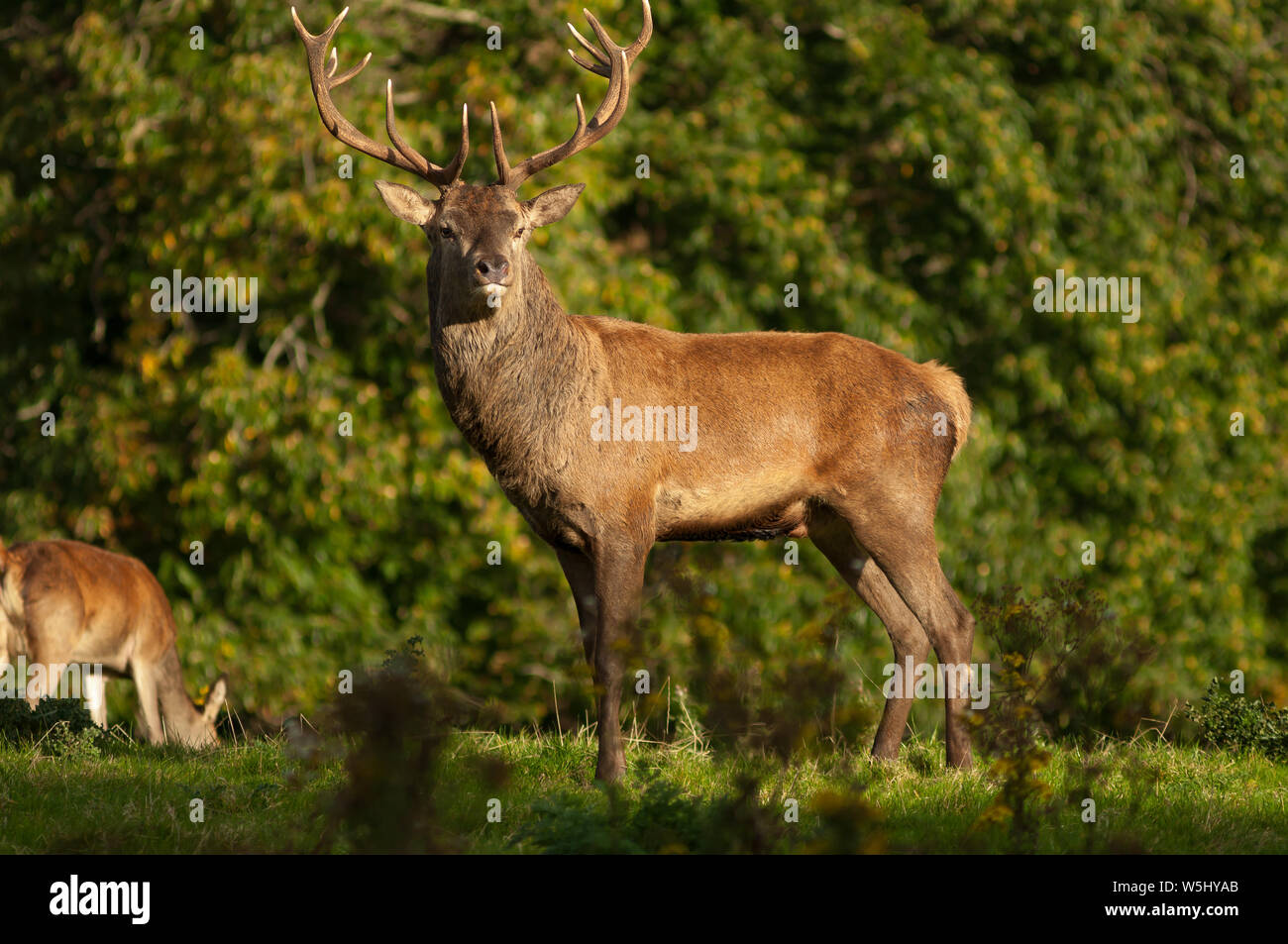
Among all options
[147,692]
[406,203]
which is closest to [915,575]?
[406,203]

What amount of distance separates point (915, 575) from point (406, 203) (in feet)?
8.94

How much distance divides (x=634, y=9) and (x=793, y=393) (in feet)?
23.6

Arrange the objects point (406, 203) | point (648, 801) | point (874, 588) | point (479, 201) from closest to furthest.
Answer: point (648, 801)
point (479, 201)
point (406, 203)
point (874, 588)

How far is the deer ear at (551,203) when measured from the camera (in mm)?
6371

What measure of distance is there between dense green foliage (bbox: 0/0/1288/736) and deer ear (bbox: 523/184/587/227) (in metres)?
4.10

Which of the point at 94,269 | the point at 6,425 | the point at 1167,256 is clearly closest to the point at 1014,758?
the point at 1167,256

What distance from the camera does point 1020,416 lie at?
42.0 feet

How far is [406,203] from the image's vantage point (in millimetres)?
6230

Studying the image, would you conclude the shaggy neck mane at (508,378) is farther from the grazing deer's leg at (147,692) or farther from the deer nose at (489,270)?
the grazing deer's leg at (147,692)

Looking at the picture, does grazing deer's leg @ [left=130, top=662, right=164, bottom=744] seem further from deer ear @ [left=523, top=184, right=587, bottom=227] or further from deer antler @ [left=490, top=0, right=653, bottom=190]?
deer ear @ [left=523, top=184, right=587, bottom=227]

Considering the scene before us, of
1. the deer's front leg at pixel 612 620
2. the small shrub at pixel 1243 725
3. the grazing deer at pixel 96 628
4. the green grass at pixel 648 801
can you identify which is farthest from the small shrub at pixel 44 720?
the small shrub at pixel 1243 725

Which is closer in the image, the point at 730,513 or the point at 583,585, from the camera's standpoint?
the point at 583,585

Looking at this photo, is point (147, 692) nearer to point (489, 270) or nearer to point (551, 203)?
point (551, 203)
